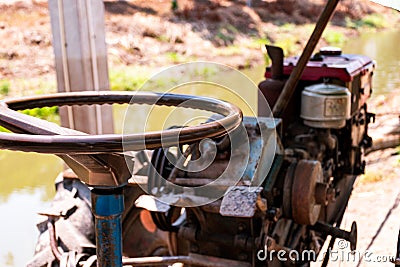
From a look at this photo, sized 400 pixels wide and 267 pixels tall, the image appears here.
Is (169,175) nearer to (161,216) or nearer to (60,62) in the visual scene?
(161,216)

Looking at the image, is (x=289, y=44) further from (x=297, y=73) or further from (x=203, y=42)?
(x=297, y=73)

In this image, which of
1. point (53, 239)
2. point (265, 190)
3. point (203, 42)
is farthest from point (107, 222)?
point (203, 42)

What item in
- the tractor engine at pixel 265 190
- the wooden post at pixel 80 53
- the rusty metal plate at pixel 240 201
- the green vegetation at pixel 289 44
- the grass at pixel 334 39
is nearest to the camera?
the rusty metal plate at pixel 240 201

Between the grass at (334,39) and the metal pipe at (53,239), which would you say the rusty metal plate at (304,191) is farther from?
the grass at (334,39)

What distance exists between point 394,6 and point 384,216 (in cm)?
208

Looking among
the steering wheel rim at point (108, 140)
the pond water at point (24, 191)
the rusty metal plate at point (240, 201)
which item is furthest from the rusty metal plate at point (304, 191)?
the steering wheel rim at point (108, 140)

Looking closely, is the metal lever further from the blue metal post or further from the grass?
the grass

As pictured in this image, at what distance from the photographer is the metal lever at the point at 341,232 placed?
8.30 feet

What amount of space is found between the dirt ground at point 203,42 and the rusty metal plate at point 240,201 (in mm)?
745

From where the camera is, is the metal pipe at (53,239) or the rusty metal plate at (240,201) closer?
the rusty metal plate at (240,201)

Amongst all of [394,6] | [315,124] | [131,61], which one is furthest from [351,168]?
[131,61]

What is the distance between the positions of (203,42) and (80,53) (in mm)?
11474

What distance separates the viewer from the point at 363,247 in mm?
2947

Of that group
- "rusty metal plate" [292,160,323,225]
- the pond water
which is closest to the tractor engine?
"rusty metal plate" [292,160,323,225]
